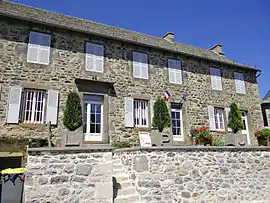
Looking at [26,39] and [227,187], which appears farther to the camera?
[26,39]

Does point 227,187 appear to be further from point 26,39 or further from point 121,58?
point 26,39

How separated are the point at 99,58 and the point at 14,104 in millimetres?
3784

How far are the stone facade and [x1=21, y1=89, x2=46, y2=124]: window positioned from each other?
333cm

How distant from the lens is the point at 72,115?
6.73 m

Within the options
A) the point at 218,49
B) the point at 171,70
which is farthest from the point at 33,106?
the point at 218,49

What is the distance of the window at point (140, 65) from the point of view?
33.0 ft

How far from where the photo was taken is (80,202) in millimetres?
4516

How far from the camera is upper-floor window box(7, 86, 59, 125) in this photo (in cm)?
744

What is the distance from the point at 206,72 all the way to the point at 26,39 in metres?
8.85

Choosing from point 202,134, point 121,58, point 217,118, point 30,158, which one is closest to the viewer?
point 30,158

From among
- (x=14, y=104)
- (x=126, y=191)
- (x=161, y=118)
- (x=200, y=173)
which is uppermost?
(x=14, y=104)

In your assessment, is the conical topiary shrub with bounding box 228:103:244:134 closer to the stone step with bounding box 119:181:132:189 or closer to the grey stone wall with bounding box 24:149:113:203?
the stone step with bounding box 119:181:132:189

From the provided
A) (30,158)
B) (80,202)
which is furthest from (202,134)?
(30,158)

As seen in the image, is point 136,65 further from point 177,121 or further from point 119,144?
point 119,144
